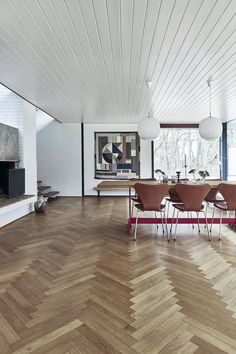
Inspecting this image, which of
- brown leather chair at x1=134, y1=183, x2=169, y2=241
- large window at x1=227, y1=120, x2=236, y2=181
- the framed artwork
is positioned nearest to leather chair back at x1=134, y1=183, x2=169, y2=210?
brown leather chair at x1=134, y1=183, x2=169, y2=241

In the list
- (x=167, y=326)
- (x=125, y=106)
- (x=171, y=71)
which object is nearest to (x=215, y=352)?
(x=167, y=326)

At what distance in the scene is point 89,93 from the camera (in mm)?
5000

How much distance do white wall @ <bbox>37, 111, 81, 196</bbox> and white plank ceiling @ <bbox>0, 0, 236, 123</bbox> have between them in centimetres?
303

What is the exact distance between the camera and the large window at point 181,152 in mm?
8789

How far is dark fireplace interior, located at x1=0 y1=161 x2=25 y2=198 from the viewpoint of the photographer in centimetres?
481

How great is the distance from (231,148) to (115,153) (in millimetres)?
3903

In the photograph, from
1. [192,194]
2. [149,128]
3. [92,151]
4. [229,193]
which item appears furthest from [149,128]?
[92,151]

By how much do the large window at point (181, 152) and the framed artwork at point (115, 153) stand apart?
2.93ft

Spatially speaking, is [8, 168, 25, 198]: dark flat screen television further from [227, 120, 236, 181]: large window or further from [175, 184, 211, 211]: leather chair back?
[227, 120, 236, 181]: large window

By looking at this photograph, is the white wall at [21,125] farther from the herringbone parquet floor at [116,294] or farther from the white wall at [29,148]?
the herringbone parquet floor at [116,294]

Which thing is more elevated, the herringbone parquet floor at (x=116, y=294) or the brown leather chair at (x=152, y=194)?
the brown leather chair at (x=152, y=194)

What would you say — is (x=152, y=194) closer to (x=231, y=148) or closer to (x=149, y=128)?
(x=149, y=128)

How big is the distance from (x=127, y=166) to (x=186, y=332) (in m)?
7.00

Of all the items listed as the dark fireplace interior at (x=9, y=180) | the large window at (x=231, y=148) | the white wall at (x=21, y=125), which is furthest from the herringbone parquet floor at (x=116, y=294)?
the large window at (x=231, y=148)
